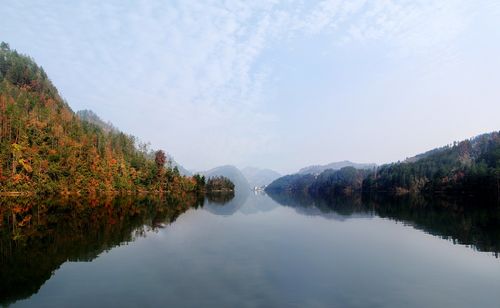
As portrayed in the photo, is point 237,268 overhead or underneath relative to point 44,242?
underneath

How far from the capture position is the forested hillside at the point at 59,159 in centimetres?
7631

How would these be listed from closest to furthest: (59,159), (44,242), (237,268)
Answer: (237,268), (44,242), (59,159)

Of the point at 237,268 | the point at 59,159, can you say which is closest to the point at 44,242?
the point at 237,268

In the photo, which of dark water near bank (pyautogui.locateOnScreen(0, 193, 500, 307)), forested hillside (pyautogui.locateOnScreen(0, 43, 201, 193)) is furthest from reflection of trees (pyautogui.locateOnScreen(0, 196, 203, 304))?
forested hillside (pyautogui.locateOnScreen(0, 43, 201, 193))

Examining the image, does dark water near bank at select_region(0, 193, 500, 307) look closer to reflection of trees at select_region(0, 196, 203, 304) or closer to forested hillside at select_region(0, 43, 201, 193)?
reflection of trees at select_region(0, 196, 203, 304)

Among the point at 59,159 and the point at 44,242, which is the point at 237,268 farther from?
the point at 59,159

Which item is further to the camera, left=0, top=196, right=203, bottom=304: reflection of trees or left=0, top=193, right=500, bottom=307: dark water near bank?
left=0, top=196, right=203, bottom=304: reflection of trees

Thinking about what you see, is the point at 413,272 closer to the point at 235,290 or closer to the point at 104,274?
the point at 235,290

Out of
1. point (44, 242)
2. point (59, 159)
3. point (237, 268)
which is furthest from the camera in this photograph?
A: point (59, 159)

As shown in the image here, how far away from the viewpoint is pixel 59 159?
88.1 meters

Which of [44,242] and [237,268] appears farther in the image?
[44,242]

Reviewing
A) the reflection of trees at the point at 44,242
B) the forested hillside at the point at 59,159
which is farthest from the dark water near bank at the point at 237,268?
the forested hillside at the point at 59,159

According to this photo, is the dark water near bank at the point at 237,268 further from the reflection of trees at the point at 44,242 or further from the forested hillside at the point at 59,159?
the forested hillside at the point at 59,159

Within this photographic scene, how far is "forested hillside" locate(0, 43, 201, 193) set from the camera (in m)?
76.3
